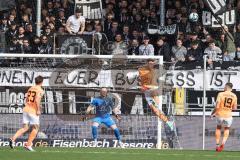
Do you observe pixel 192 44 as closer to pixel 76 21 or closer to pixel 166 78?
pixel 166 78

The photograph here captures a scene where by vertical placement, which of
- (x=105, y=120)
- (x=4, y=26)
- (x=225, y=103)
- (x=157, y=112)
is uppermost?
(x=4, y=26)

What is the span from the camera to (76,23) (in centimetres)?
3008

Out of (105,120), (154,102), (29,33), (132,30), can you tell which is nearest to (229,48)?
(154,102)

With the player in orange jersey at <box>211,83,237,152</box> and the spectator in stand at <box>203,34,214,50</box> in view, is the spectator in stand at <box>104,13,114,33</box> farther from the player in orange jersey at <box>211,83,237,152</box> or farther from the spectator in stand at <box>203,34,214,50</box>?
the player in orange jersey at <box>211,83,237,152</box>

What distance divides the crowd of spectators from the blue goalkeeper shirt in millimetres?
2089

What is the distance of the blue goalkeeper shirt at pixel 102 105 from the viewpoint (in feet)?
89.4

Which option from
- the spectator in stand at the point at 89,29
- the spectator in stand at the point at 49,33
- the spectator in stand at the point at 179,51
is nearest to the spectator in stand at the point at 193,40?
the spectator in stand at the point at 179,51

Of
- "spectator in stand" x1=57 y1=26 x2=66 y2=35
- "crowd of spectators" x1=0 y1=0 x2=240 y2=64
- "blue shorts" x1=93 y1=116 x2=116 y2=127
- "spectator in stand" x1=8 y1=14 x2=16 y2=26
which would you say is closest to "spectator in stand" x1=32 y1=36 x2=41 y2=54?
"crowd of spectators" x1=0 y1=0 x2=240 y2=64

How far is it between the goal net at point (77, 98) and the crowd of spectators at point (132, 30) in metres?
1.26

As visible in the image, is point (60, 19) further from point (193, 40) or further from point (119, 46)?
point (193, 40)

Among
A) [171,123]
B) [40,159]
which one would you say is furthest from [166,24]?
[40,159]

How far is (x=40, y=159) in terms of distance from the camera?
64.1 feet

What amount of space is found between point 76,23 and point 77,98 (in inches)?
119

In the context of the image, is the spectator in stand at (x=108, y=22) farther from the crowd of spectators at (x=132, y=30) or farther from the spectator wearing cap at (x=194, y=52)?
the spectator wearing cap at (x=194, y=52)
